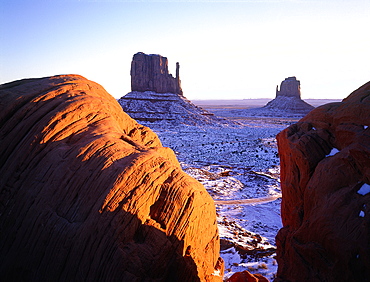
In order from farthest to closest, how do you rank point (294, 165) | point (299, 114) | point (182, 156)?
point (299, 114) < point (182, 156) < point (294, 165)

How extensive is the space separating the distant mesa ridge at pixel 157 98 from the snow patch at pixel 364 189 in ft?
227

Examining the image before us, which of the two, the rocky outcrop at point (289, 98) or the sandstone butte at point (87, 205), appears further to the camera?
the rocky outcrop at point (289, 98)

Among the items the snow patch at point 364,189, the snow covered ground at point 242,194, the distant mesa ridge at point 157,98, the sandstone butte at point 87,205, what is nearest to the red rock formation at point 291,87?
the distant mesa ridge at point 157,98

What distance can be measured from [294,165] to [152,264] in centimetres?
555

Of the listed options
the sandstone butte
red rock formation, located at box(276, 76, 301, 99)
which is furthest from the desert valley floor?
red rock formation, located at box(276, 76, 301, 99)

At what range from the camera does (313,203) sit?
25.7 feet

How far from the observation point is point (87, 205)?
627cm

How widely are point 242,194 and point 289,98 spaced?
432ft

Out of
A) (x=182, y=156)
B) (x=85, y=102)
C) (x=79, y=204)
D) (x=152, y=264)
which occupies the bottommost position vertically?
(x=182, y=156)

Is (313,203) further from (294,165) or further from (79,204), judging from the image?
(79,204)

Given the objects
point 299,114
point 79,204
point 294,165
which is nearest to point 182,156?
point 294,165

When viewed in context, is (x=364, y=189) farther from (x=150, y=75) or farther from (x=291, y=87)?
(x=291, y=87)

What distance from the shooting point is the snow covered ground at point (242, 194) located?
12.5 m

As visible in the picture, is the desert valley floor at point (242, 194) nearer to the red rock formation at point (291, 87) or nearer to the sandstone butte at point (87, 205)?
the sandstone butte at point (87, 205)
